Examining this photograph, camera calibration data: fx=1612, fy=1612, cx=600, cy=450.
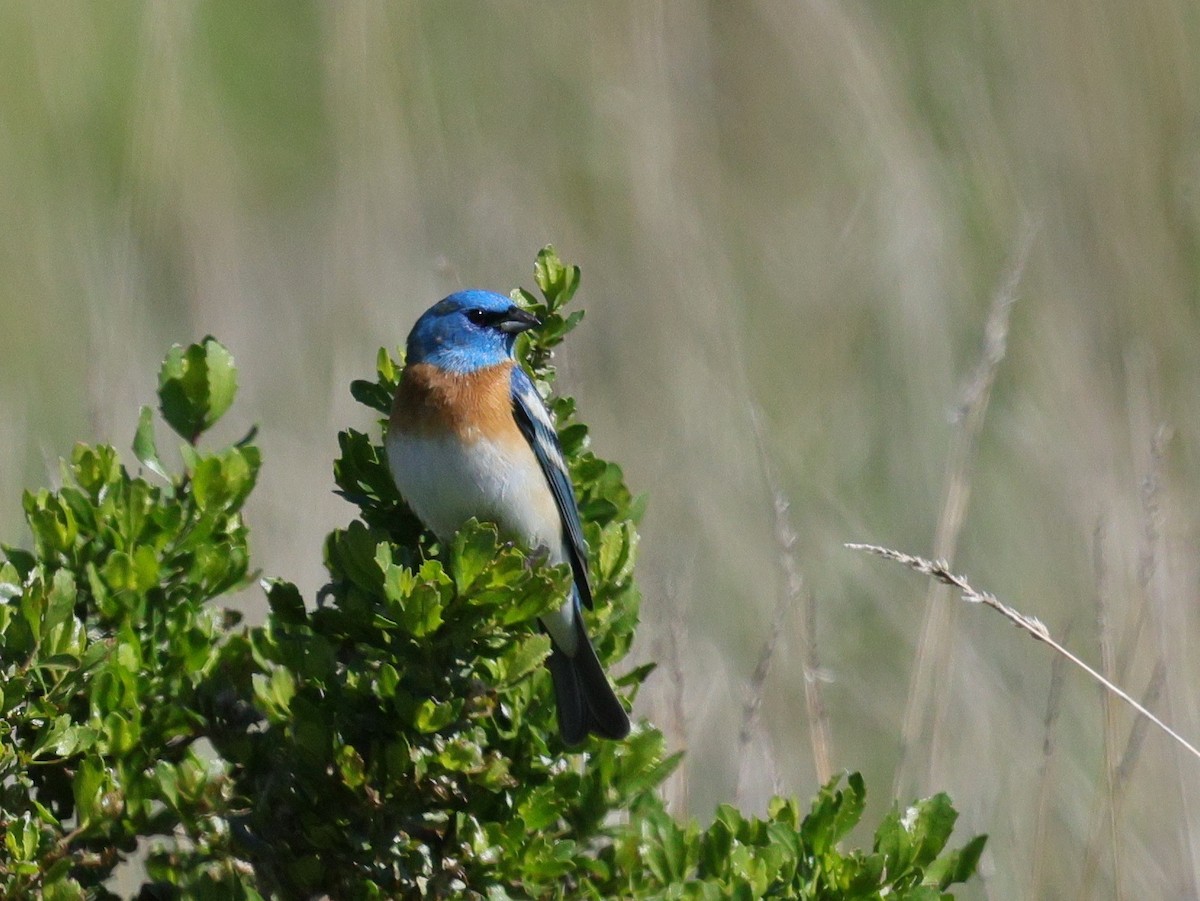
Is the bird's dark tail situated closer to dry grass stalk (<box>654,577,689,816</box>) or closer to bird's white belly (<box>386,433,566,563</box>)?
bird's white belly (<box>386,433,566,563</box>)

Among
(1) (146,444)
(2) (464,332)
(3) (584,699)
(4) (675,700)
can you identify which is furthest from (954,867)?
(2) (464,332)

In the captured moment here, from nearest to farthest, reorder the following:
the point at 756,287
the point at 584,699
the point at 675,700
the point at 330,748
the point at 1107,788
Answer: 1. the point at 330,748
2. the point at 584,699
3. the point at 1107,788
4. the point at 675,700
5. the point at 756,287

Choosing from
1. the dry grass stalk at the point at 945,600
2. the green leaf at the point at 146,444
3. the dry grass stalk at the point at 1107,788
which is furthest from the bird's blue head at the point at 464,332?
the dry grass stalk at the point at 1107,788

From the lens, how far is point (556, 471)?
2.64 metres

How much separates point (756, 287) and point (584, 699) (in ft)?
11.1

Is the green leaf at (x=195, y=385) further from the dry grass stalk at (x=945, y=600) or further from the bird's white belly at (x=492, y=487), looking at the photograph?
the dry grass stalk at (x=945, y=600)

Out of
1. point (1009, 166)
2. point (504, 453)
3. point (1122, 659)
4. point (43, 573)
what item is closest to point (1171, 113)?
point (1009, 166)

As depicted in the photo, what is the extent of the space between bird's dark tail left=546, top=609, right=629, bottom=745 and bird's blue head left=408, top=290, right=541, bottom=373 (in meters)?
0.81

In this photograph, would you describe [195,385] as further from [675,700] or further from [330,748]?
[675,700]

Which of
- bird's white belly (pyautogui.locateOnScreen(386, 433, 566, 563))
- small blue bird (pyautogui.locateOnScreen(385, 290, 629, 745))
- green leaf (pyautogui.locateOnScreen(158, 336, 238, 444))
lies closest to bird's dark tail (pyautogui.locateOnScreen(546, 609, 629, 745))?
small blue bird (pyautogui.locateOnScreen(385, 290, 629, 745))

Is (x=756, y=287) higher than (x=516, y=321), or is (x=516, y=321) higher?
(x=756, y=287)

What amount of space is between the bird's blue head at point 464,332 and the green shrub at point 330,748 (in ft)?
2.85

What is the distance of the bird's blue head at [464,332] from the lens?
315 centimetres

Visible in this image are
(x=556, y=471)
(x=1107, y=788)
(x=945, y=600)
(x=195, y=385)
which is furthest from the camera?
(x=945, y=600)
